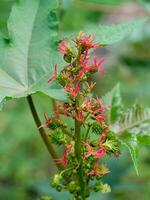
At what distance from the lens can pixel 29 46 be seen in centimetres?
208

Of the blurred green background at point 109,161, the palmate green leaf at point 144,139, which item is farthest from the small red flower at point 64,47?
the blurred green background at point 109,161

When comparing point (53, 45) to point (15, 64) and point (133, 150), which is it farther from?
point (133, 150)

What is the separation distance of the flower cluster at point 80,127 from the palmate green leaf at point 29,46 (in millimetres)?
257

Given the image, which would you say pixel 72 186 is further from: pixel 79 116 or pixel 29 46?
pixel 29 46

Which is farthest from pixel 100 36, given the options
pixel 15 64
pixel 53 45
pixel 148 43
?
pixel 148 43

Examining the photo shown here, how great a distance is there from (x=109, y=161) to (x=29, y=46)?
167 centimetres

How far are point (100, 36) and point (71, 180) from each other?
0.56 m

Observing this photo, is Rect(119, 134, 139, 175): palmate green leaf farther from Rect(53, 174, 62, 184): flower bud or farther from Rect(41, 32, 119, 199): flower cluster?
Rect(53, 174, 62, 184): flower bud

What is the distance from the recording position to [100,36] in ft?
6.72

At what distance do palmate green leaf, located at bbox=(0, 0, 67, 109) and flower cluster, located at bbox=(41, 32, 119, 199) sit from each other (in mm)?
257

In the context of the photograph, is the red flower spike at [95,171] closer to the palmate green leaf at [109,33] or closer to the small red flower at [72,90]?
the small red flower at [72,90]

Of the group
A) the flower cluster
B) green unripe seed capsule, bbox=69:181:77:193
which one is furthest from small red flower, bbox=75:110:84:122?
green unripe seed capsule, bbox=69:181:77:193

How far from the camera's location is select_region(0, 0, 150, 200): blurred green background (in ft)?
12.0

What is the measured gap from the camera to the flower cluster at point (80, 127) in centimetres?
170
